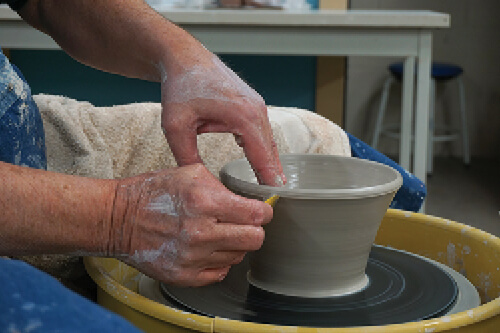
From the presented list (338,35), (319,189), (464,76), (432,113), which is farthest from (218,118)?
(464,76)

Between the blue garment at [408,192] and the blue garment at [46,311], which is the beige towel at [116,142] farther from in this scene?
the blue garment at [46,311]

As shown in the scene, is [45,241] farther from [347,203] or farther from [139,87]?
[139,87]

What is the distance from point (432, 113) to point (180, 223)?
3410 millimetres

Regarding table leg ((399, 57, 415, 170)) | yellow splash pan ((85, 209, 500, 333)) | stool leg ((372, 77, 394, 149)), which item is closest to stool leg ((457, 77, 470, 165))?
stool leg ((372, 77, 394, 149))

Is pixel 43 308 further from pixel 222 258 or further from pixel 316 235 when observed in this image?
pixel 316 235

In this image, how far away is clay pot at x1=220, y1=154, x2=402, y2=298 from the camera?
727 millimetres

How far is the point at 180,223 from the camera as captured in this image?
2.06 feet

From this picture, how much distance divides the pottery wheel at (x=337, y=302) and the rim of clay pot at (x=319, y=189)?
132 mm

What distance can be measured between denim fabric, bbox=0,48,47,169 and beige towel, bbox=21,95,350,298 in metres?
0.09

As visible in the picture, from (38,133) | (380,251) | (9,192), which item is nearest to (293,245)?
(380,251)

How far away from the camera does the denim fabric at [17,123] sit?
0.89m

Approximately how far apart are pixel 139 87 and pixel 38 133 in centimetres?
204

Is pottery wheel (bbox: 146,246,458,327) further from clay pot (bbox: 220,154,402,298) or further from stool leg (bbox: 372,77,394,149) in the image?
stool leg (bbox: 372,77,394,149)

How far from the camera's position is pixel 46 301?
1.63 ft
